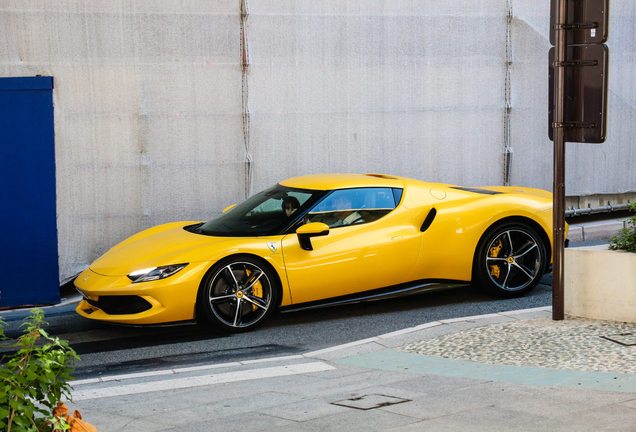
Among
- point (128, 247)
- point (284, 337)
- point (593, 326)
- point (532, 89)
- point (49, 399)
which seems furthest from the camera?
point (532, 89)

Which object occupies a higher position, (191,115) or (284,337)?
(191,115)

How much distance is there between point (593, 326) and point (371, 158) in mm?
4541

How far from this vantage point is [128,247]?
7.05m

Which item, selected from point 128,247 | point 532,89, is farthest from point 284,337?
point 532,89

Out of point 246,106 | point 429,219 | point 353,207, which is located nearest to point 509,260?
point 429,219

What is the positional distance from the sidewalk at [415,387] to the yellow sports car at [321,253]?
0.88m

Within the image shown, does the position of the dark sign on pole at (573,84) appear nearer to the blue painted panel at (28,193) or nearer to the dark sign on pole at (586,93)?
the dark sign on pole at (586,93)

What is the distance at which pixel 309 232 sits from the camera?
664 centimetres

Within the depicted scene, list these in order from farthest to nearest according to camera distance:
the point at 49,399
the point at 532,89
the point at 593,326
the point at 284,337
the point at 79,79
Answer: the point at 532,89, the point at 79,79, the point at 284,337, the point at 593,326, the point at 49,399

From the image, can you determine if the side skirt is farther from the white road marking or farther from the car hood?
the white road marking

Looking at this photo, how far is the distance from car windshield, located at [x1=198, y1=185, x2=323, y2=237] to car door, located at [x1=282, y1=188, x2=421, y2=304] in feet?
0.53

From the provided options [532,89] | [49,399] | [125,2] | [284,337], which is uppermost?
[125,2]

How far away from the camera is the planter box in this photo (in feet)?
19.7

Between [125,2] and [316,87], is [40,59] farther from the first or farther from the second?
[316,87]
